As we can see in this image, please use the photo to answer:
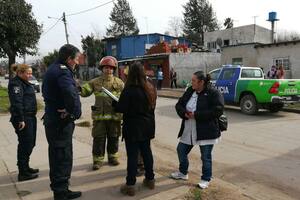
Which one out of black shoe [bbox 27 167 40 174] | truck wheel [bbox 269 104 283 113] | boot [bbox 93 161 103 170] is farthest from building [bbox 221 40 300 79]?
black shoe [bbox 27 167 40 174]

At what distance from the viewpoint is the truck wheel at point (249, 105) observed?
13.8m

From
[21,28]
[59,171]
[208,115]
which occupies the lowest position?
[59,171]

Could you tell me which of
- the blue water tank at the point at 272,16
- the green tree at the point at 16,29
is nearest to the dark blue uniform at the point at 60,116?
the green tree at the point at 16,29

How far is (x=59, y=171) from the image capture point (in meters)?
4.88

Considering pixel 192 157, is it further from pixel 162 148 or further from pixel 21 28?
pixel 21 28

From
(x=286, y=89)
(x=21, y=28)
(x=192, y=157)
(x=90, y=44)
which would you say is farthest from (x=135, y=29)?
(x=192, y=157)

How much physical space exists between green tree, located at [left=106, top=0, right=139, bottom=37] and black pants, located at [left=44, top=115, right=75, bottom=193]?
73992 millimetres

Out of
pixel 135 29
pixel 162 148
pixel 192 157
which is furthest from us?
pixel 135 29

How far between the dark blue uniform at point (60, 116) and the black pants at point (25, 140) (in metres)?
1.03

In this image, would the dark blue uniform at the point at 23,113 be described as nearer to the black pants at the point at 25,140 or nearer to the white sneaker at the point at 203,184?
the black pants at the point at 25,140

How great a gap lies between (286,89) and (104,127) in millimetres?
8608

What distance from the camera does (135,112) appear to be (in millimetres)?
5148

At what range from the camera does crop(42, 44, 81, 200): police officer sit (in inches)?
186

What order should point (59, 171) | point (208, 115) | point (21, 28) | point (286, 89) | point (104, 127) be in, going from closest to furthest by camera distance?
1. point (59, 171)
2. point (208, 115)
3. point (104, 127)
4. point (286, 89)
5. point (21, 28)
